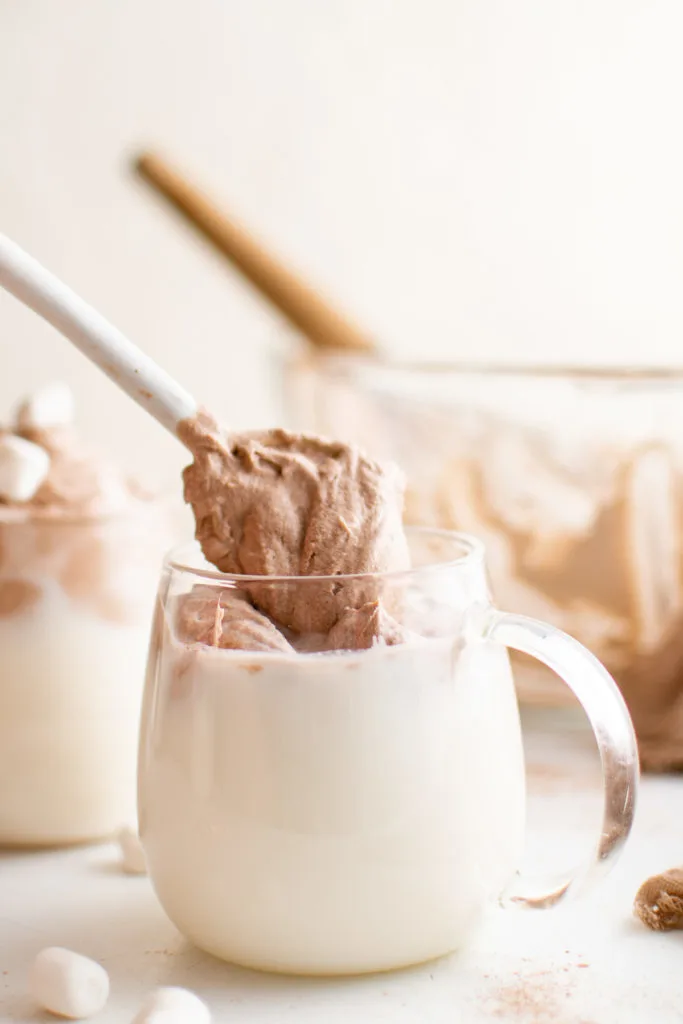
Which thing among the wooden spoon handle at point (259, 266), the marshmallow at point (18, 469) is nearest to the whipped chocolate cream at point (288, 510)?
the marshmallow at point (18, 469)

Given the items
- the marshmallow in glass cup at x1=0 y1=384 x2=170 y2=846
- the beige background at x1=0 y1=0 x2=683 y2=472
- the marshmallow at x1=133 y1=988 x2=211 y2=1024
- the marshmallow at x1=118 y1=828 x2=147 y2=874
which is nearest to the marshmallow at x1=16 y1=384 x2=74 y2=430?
the marshmallow in glass cup at x1=0 y1=384 x2=170 y2=846

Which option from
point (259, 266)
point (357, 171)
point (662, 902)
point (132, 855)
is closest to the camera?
point (662, 902)

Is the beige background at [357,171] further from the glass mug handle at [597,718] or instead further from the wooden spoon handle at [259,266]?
the glass mug handle at [597,718]

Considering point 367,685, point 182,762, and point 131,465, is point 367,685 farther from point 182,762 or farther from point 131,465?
point 131,465

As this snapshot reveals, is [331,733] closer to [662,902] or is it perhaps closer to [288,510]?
[288,510]

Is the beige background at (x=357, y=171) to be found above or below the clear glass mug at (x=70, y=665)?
above

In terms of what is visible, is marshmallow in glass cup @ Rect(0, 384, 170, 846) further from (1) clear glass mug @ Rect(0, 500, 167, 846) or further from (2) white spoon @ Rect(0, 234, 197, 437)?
(2) white spoon @ Rect(0, 234, 197, 437)

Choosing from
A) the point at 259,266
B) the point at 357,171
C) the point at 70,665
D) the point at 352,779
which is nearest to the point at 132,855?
the point at 70,665

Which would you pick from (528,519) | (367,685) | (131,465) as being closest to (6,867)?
(367,685)
